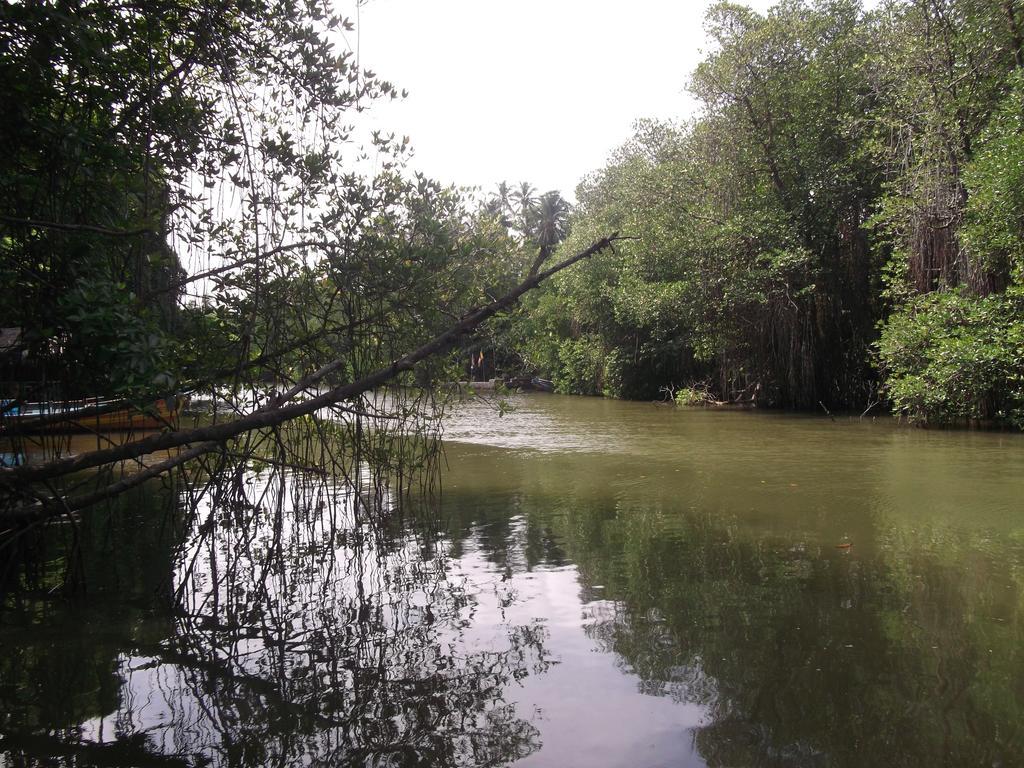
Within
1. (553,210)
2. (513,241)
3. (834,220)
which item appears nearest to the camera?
(513,241)

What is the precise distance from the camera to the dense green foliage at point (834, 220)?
1461cm

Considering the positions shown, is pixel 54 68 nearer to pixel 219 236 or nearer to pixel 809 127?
pixel 219 236

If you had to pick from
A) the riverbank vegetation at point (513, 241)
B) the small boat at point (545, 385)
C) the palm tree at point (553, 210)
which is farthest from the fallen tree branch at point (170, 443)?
the palm tree at point (553, 210)

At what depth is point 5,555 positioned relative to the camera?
5902 mm

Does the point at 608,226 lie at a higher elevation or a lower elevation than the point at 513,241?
higher

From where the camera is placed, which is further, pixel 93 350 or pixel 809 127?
pixel 809 127

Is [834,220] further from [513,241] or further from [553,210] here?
[553,210]

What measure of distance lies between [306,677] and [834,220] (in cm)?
2027

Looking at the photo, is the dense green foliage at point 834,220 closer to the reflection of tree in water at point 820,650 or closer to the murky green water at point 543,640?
the murky green water at point 543,640

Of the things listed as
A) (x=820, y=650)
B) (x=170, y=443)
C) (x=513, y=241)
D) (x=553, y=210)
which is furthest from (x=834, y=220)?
(x=553, y=210)

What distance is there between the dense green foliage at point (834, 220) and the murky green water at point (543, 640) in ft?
9.32

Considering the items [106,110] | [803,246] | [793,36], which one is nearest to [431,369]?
[106,110]

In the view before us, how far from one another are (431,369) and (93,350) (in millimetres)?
3439

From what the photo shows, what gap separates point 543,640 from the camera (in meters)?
4.51
